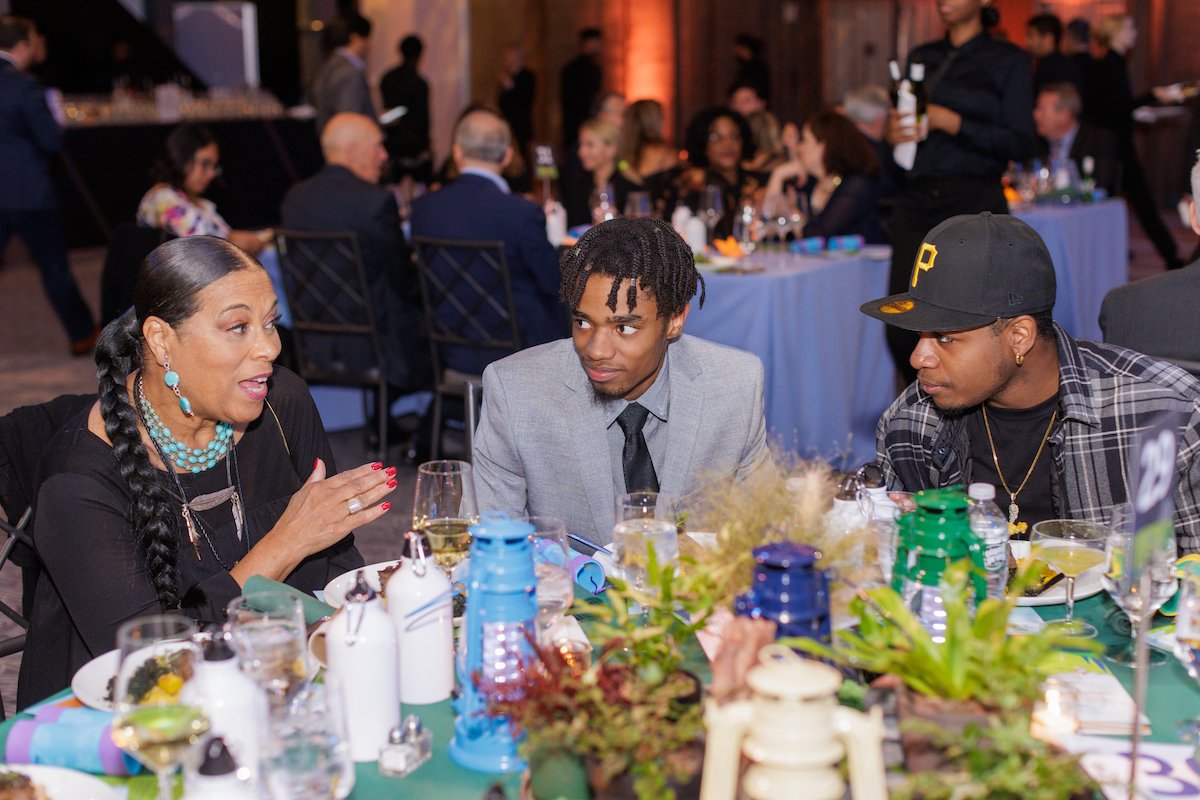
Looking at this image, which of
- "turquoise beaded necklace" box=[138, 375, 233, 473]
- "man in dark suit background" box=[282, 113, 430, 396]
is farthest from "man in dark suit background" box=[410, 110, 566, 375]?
"turquoise beaded necklace" box=[138, 375, 233, 473]

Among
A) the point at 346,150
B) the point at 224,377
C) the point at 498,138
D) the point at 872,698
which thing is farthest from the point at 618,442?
the point at 346,150

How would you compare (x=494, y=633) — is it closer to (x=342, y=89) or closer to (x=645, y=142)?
(x=645, y=142)

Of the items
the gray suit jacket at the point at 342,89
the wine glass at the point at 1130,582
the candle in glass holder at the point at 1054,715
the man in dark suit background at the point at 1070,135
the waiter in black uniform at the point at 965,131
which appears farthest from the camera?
the gray suit jacket at the point at 342,89

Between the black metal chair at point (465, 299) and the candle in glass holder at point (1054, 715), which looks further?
the black metal chair at point (465, 299)

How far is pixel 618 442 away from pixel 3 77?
6282 millimetres

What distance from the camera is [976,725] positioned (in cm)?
126

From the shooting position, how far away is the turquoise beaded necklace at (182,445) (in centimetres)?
225

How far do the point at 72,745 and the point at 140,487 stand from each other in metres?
0.71

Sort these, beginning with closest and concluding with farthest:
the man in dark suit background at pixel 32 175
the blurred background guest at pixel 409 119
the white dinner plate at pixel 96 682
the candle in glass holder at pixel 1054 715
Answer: the candle in glass holder at pixel 1054 715
the white dinner plate at pixel 96 682
the man in dark suit background at pixel 32 175
the blurred background guest at pixel 409 119

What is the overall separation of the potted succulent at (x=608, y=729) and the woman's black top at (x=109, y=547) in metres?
0.90

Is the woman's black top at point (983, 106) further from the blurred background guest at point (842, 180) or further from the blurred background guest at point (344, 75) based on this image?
the blurred background guest at point (344, 75)

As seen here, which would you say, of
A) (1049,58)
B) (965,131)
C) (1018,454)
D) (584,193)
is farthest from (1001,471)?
(1049,58)

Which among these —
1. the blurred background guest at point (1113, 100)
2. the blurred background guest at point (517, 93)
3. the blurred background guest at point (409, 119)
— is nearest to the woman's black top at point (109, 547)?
the blurred background guest at point (409, 119)

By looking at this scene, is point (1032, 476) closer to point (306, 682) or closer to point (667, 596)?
point (667, 596)
